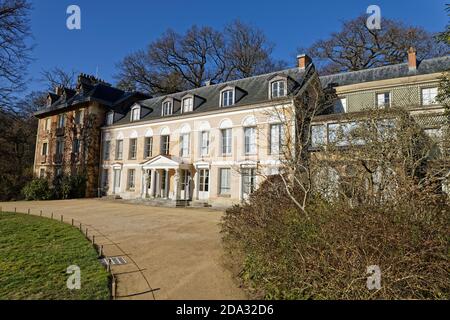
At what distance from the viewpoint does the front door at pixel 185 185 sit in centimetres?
2001

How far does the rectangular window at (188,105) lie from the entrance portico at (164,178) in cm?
404

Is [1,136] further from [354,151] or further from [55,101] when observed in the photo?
[354,151]

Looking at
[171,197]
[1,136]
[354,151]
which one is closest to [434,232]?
[354,151]

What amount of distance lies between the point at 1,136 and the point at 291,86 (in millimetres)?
24203

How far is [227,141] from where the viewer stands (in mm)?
18938

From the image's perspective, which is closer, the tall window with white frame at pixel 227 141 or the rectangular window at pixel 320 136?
the rectangular window at pixel 320 136

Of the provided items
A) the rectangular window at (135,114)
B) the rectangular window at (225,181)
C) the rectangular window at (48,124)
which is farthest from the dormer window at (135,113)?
the rectangular window at (48,124)

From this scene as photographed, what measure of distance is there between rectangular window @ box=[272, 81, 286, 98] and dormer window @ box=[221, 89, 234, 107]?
3028 millimetres

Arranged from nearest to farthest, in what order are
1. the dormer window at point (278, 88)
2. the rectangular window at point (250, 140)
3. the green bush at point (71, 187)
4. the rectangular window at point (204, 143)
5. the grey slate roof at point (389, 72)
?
1. the grey slate roof at point (389, 72)
2. the dormer window at point (278, 88)
3. the rectangular window at point (250, 140)
4. the rectangular window at point (204, 143)
5. the green bush at point (71, 187)

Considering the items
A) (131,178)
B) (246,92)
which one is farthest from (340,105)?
(131,178)

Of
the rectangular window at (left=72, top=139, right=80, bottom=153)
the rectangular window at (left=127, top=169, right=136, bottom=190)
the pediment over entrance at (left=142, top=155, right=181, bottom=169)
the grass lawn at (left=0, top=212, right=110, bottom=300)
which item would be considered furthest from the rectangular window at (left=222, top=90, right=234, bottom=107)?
the rectangular window at (left=72, top=139, right=80, bottom=153)

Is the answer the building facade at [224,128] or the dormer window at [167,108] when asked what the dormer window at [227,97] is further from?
the dormer window at [167,108]

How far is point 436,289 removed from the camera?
127 inches

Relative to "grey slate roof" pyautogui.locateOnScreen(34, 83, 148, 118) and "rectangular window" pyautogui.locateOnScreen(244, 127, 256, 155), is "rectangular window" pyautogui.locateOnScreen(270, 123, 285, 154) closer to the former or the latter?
"rectangular window" pyautogui.locateOnScreen(244, 127, 256, 155)
